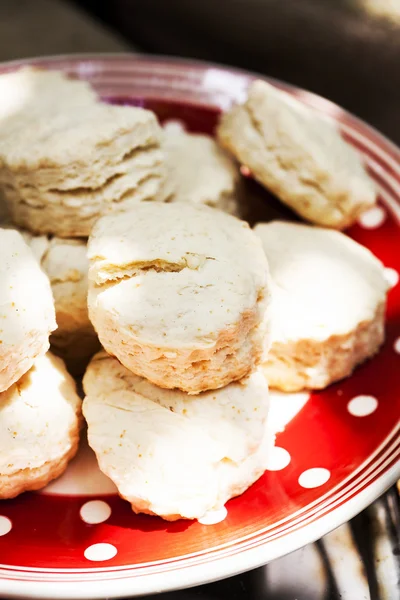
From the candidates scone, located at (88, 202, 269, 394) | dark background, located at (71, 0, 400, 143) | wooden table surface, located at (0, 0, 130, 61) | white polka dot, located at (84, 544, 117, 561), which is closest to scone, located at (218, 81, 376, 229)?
scone, located at (88, 202, 269, 394)

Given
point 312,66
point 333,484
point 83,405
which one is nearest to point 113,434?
point 83,405

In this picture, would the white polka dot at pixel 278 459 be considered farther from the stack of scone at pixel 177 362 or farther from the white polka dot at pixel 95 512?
the white polka dot at pixel 95 512

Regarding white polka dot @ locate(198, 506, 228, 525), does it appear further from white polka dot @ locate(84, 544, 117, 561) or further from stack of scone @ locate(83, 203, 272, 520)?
white polka dot @ locate(84, 544, 117, 561)

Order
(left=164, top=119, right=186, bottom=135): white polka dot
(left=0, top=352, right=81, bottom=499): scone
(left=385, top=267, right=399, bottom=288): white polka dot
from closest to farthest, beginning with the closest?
1. (left=0, top=352, right=81, bottom=499): scone
2. (left=385, top=267, right=399, bottom=288): white polka dot
3. (left=164, top=119, right=186, bottom=135): white polka dot

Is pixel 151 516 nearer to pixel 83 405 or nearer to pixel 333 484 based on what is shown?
pixel 83 405

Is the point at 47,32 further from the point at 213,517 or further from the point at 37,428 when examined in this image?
the point at 213,517
